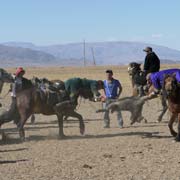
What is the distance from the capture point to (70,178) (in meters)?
9.23

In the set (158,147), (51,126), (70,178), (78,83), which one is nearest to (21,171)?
Result: (70,178)

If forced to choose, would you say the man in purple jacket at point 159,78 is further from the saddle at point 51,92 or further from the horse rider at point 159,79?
the saddle at point 51,92

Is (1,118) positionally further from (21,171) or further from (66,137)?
(21,171)

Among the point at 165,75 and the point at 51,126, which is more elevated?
the point at 165,75

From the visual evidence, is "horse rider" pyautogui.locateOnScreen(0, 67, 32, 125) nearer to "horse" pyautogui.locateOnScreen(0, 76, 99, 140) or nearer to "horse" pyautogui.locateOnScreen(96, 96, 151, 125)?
"horse" pyautogui.locateOnScreen(0, 76, 99, 140)

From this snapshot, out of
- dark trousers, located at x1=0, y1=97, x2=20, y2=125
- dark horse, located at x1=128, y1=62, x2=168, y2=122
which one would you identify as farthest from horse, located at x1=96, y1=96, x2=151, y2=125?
dark trousers, located at x1=0, y1=97, x2=20, y2=125

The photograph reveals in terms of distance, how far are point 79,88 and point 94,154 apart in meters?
3.68

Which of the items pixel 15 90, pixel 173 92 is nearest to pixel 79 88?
pixel 15 90

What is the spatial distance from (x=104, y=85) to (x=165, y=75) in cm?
344

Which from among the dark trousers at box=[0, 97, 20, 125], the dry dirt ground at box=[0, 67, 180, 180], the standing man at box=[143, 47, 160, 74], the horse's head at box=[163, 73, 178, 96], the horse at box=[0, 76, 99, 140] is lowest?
the dry dirt ground at box=[0, 67, 180, 180]

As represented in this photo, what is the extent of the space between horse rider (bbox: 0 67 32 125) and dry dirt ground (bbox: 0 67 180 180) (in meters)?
0.52

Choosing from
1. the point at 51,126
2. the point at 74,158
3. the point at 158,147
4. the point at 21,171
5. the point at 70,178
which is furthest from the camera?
the point at 51,126

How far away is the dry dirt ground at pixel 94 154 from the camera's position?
9523 mm

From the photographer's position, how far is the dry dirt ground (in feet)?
31.2
